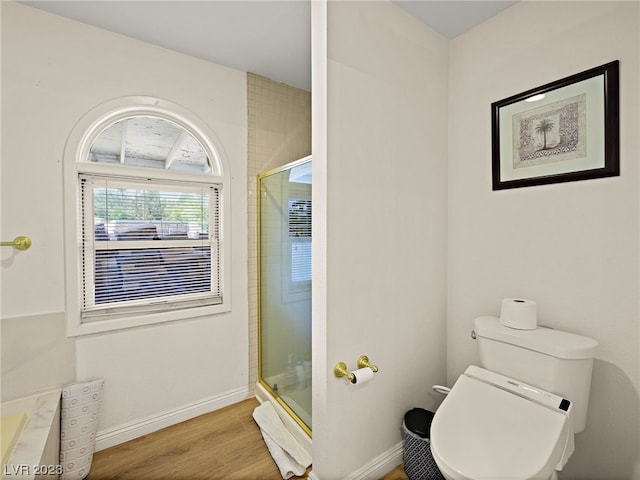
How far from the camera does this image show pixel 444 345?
1903 millimetres

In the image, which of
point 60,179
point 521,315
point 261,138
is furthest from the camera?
point 261,138

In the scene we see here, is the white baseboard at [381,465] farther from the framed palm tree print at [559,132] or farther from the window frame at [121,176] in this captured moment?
the framed palm tree print at [559,132]

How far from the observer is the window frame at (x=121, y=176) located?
1692mm

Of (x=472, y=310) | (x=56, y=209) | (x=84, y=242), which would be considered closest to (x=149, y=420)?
(x=84, y=242)

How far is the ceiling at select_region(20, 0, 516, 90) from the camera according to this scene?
62.8 inches

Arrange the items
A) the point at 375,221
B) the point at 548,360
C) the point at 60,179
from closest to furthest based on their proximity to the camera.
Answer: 1. the point at 548,360
2. the point at 375,221
3. the point at 60,179

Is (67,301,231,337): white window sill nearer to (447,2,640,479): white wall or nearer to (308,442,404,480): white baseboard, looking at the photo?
(308,442,404,480): white baseboard

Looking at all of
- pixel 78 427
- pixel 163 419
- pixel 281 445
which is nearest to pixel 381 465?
pixel 281 445

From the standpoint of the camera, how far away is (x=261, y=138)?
93.2 inches

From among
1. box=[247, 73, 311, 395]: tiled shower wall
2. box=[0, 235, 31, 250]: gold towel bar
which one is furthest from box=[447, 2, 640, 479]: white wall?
box=[0, 235, 31, 250]: gold towel bar

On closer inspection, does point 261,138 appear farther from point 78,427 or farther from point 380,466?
point 380,466

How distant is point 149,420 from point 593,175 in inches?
108

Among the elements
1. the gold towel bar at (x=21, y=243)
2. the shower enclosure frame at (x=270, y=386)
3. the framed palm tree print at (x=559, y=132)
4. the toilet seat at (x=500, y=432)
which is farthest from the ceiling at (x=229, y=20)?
the toilet seat at (x=500, y=432)

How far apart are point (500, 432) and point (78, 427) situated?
201 cm
